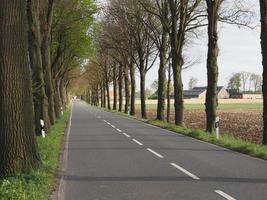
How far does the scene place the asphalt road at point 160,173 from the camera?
31.7 ft

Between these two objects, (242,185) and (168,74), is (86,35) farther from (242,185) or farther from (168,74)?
(242,185)

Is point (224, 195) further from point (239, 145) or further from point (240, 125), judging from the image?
point (240, 125)

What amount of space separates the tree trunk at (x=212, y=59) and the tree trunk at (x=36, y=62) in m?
8.33

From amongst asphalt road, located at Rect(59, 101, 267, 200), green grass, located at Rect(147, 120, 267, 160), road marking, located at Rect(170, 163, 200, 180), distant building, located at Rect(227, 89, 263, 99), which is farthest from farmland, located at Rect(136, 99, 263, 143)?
distant building, located at Rect(227, 89, 263, 99)

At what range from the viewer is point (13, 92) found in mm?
10922

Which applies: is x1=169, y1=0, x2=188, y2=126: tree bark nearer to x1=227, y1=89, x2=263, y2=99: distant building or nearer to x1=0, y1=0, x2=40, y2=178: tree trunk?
x1=0, y1=0, x2=40, y2=178: tree trunk

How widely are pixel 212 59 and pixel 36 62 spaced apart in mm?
8785

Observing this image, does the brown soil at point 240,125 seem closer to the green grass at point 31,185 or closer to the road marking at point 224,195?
the green grass at point 31,185

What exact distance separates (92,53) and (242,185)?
40.4 metres

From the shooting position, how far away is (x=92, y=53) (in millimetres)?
49812

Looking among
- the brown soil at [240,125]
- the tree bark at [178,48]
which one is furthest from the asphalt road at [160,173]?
the tree bark at [178,48]

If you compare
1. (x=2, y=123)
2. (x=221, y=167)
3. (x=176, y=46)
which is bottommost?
(x=221, y=167)

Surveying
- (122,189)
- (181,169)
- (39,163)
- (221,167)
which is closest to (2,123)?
(39,163)

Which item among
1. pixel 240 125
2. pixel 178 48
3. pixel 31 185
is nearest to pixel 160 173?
pixel 31 185
